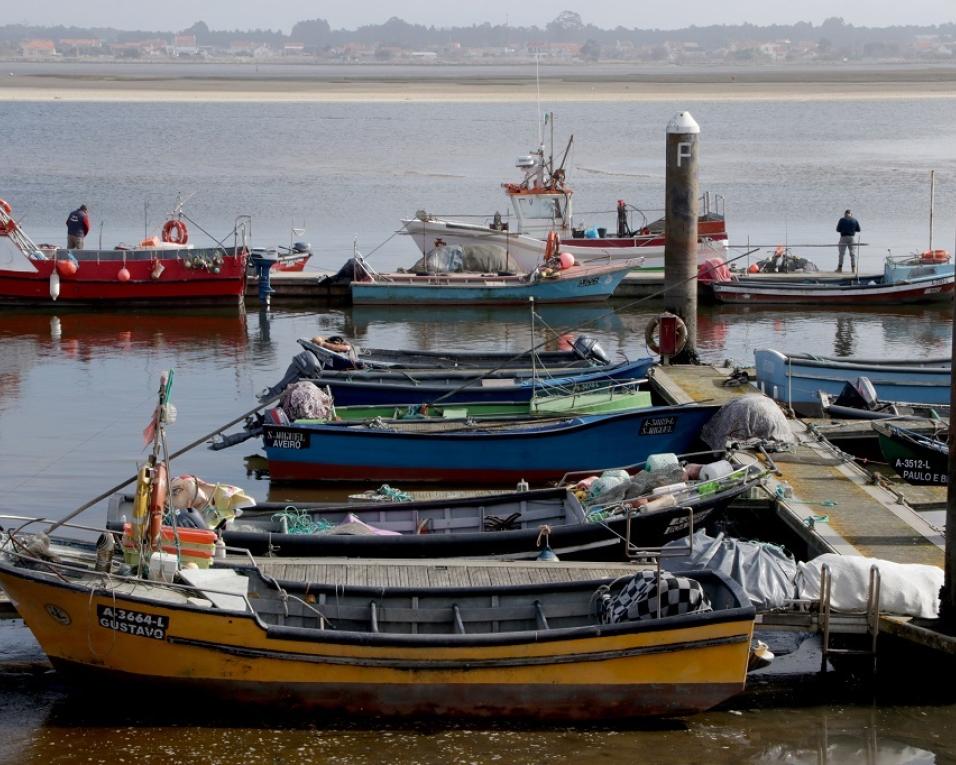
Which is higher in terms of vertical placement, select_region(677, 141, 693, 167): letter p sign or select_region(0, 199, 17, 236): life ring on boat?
select_region(677, 141, 693, 167): letter p sign

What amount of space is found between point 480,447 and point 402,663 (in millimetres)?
6726

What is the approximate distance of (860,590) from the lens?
1209 cm

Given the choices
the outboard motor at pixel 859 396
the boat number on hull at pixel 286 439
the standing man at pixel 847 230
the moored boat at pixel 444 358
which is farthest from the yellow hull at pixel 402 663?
the standing man at pixel 847 230

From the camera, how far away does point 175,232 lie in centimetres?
3147

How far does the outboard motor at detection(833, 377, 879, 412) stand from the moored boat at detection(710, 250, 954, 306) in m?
11.3

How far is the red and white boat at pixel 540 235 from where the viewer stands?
31719mm

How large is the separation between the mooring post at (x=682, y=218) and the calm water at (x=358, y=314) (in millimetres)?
2031

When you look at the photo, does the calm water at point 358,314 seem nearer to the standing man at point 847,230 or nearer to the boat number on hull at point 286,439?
the boat number on hull at point 286,439

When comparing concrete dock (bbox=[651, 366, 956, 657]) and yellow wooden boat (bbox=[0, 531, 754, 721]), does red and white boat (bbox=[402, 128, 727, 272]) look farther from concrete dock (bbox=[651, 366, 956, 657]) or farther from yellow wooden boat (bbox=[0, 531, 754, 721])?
yellow wooden boat (bbox=[0, 531, 754, 721])

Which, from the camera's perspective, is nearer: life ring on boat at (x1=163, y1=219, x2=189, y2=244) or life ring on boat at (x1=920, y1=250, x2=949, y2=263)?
life ring on boat at (x1=920, y1=250, x2=949, y2=263)

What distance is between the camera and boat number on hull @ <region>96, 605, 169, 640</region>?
11289 mm

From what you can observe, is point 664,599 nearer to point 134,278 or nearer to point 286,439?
point 286,439

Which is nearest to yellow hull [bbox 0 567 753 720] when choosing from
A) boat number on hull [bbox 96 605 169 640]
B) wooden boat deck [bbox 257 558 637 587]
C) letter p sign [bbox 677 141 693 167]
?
boat number on hull [bbox 96 605 169 640]

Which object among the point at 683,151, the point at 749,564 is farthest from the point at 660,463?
the point at 683,151
